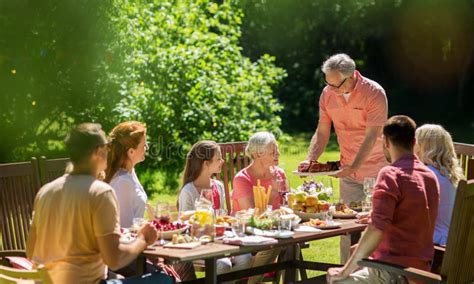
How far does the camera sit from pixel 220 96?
441 inches

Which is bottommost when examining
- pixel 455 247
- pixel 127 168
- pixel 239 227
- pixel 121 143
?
pixel 455 247

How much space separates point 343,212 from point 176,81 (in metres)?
5.92

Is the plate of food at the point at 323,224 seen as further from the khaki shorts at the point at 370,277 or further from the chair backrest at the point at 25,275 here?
the chair backrest at the point at 25,275

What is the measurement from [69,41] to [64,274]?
258 inches

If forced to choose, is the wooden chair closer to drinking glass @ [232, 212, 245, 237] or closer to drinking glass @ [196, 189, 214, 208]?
drinking glass @ [232, 212, 245, 237]

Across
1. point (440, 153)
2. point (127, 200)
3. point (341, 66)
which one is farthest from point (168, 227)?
point (341, 66)

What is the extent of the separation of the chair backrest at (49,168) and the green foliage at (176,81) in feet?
16.5

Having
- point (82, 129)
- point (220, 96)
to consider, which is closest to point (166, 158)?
point (220, 96)

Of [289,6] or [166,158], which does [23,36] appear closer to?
[166,158]

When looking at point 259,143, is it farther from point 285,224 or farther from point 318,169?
point 285,224

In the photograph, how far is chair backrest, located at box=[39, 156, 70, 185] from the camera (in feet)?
17.7

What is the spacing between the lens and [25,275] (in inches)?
155

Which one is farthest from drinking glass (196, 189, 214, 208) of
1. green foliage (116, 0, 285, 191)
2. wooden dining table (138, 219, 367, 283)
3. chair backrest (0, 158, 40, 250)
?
green foliage (116, 0, 285, 191)

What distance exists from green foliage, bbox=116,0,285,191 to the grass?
41.8 inches
